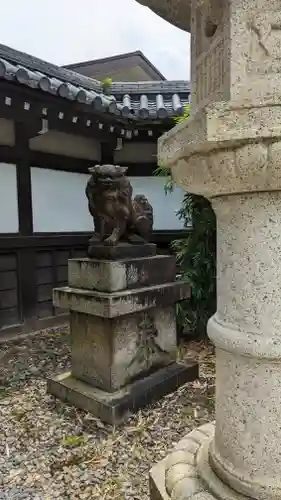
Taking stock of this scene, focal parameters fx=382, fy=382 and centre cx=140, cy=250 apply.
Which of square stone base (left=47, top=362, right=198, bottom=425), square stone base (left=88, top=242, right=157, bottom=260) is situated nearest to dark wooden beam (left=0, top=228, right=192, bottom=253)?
square stone base (left=88, top=242, right=157, bottom=260)

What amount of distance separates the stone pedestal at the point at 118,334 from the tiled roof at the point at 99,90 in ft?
7.06

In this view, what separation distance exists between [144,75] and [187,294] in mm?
10279

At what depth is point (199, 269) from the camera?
464 centimetres

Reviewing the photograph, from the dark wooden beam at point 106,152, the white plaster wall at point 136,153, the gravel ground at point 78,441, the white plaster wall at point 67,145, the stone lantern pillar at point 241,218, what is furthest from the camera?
the white plaster wall at point 136,153

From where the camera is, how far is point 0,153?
4.78 metres

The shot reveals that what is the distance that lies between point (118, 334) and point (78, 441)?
81cm

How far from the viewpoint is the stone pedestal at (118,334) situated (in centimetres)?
296

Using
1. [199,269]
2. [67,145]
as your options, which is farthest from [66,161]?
[199,269]

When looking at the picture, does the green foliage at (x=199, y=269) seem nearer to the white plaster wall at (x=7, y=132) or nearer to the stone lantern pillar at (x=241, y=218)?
the white plaster wall at (x=7, y=132)

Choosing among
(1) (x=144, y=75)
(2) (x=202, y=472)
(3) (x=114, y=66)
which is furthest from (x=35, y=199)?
(1) (x=144, y=75)

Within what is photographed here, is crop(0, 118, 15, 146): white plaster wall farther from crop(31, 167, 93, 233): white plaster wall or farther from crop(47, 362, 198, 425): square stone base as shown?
crop(47, 362, 198, 425): square stone base

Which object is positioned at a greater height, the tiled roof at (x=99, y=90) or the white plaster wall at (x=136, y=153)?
the tiled roof at (x=99, y=90)

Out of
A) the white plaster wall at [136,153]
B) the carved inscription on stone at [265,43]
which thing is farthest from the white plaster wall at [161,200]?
the carved inscription on stone at [265,43]

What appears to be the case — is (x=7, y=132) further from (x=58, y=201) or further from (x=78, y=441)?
(x=78, y=441)
